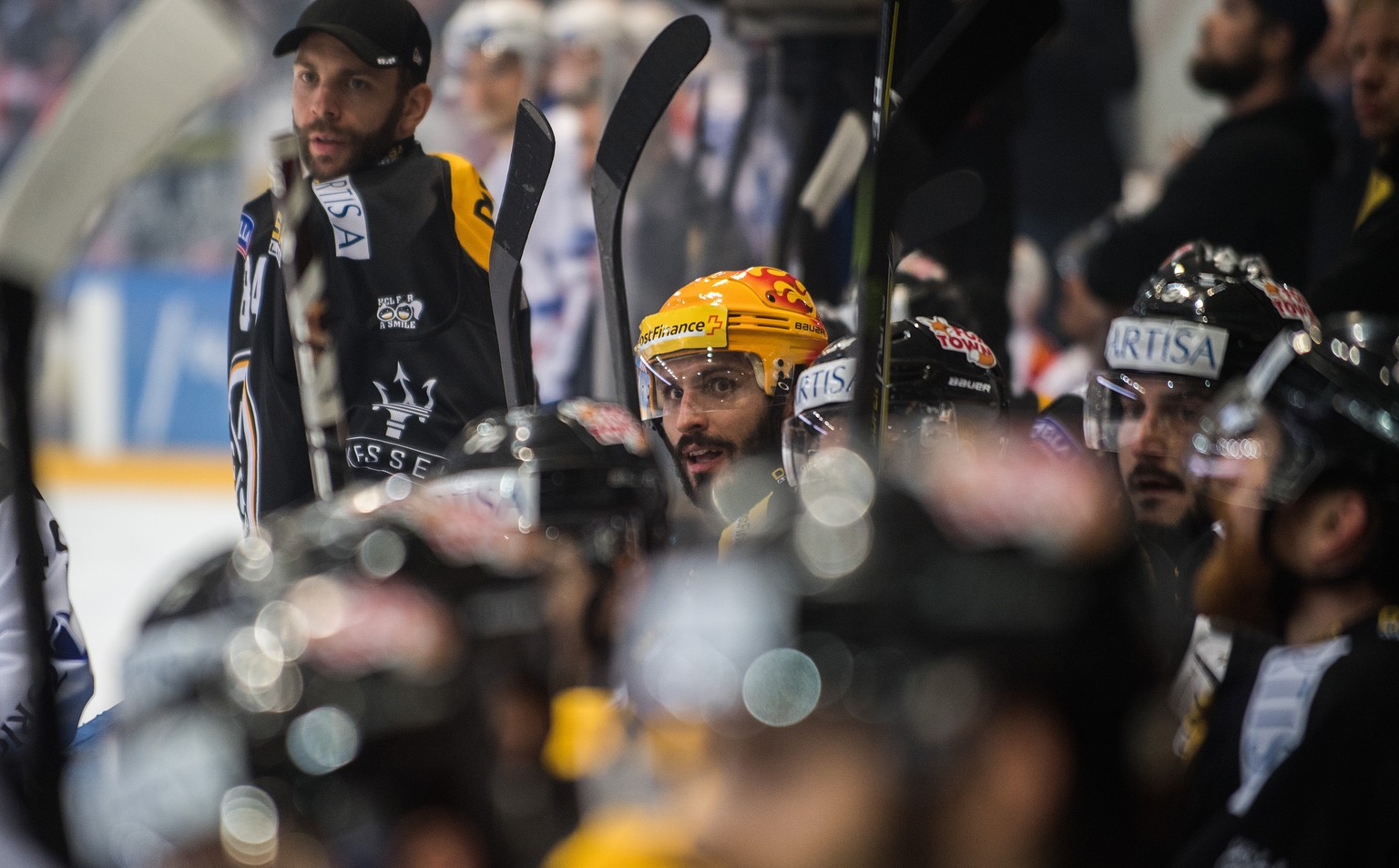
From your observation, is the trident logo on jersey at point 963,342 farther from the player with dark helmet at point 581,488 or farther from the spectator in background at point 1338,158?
the spectator in background at point 1338,158

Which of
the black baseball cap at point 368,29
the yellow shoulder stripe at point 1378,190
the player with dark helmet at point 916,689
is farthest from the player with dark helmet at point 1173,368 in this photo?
the player with dark helmet at point 916,689

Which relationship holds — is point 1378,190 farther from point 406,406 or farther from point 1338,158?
point 406,406

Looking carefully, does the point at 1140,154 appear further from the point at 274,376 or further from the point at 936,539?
the point at 936,539

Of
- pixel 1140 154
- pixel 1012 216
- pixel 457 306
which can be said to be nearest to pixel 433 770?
pixel 457 306

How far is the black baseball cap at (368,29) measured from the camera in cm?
245

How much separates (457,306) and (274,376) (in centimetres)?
29

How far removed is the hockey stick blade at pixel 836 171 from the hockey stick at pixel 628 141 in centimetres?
111

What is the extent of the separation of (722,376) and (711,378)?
0.02 m

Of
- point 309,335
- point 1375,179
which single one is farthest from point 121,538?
point 309,335

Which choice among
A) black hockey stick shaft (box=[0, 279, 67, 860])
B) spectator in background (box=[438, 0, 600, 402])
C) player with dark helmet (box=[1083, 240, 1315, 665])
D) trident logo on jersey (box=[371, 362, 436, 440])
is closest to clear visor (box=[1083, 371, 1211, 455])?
player with dark helmet (box=[1083, 240, 1315, 665])

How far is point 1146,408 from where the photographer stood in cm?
234

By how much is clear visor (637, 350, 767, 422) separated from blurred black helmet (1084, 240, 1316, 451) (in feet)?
1.70

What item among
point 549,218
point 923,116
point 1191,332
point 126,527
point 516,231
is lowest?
point 126,527

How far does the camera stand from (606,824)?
1.09 m
